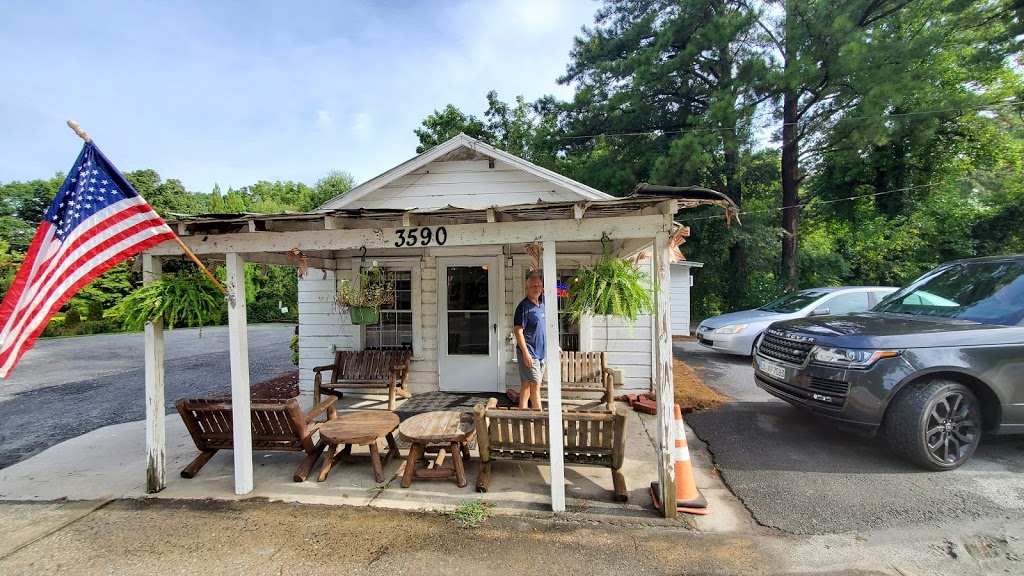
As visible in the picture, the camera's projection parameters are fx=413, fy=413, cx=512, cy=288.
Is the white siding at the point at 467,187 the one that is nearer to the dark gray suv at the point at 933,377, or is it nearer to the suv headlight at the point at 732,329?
the dark gray suv at the point at 933,377

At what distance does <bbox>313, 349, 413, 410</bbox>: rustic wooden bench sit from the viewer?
6180 mm

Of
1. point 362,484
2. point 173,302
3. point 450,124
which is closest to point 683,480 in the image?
point 362,484

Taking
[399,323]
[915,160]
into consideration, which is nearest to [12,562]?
[399,323]

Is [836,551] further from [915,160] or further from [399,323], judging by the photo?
[915,160]

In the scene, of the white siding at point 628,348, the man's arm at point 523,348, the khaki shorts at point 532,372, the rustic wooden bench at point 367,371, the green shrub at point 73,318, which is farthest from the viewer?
the green shrub at point 73,318

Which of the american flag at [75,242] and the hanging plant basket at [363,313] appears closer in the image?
the american flag at [75,242]

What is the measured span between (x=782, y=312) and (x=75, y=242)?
411 inches

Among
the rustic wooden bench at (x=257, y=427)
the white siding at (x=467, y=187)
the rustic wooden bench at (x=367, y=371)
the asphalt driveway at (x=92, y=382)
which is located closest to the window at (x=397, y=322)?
the rustic wooden bench at (x=367, y=371)

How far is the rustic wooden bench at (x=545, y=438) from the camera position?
3.40m

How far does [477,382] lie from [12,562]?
4722 millimetres

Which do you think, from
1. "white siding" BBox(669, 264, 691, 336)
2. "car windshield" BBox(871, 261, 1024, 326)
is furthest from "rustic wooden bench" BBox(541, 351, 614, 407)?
"white siding" BBox(669, 264, 691, 336)

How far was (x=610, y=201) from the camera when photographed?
2975 millimetres

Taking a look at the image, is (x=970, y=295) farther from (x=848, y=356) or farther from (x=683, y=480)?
(x=683, y=480)

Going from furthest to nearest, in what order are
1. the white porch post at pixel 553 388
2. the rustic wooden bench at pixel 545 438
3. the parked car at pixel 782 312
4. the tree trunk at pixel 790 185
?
the tree trunk at pixel 790 185, the parked car at pixel 782 312, the rustic wooden bench at pixel 545 438, the white porch post at pixel 553 388
